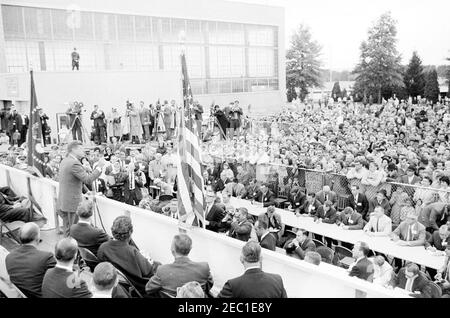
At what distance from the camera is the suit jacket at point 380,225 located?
32.4 ft

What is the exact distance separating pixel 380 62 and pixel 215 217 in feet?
157

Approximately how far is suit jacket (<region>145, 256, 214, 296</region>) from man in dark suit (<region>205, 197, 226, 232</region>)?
460cm

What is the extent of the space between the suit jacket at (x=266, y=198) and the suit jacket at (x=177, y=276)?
8000mm

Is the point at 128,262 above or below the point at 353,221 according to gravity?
above

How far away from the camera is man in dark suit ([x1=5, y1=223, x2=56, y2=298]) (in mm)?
4867

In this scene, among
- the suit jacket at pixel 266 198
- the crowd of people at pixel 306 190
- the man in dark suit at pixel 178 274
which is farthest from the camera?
the suit jacket at pixel 266 198

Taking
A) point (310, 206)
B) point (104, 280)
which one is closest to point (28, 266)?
point (104, 280)

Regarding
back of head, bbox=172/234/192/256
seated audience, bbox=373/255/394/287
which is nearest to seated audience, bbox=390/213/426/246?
seated audience, bbox=373/255/394/287

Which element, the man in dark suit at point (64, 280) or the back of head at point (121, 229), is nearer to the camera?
the man in dark suit at point (64, 280)

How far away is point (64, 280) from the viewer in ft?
14.5

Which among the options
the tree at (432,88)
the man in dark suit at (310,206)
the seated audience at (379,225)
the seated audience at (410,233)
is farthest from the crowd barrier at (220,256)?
the tree at (432,88)

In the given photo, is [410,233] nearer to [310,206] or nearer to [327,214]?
[327,214]

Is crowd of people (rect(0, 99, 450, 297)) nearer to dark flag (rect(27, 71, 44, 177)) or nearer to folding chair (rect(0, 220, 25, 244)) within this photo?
folding chair (rect(0, 220, 25, 244))

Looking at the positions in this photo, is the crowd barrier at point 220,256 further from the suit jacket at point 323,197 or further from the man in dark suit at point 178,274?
the suit jacket at point 323,197
